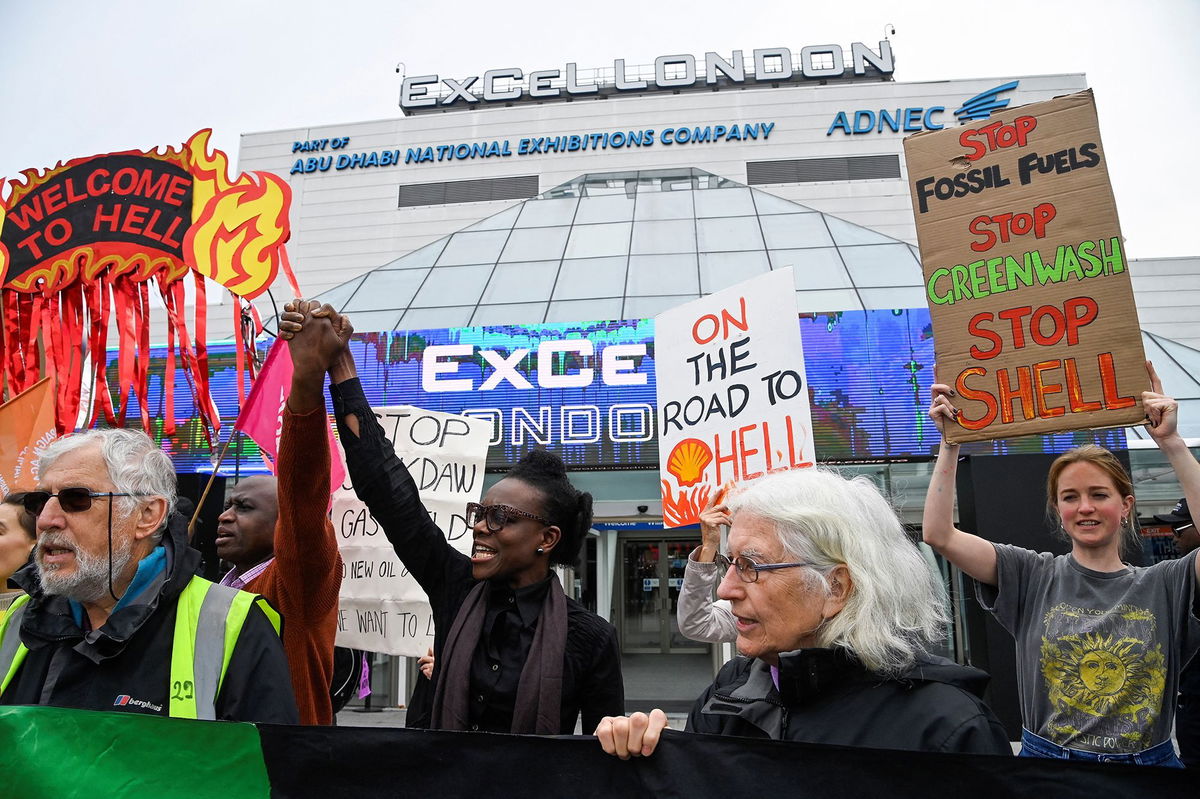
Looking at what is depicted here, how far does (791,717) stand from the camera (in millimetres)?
1676

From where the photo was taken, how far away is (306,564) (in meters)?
2.34

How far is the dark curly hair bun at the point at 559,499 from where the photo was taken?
2754mm

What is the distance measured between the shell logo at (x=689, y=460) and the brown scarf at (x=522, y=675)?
1880 millimetres

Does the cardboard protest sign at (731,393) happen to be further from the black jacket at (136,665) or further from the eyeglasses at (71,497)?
the eyeglasses at (71,497)

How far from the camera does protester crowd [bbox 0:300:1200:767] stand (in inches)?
66.1

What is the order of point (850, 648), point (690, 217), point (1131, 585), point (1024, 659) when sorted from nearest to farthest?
point (850, 648), point (1131, 585), point (1024, 659), point (690, 217)

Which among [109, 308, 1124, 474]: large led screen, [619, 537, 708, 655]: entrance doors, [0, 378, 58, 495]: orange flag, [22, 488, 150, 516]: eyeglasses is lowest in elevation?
[619, 537, 708, 655]: entrance doors

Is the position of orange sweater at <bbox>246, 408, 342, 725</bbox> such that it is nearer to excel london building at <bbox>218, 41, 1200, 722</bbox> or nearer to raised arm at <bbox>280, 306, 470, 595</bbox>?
raised arm at <bbox>280, 306, 470, 595</bbox>

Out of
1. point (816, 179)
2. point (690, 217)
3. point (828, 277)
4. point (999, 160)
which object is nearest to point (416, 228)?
point (816, 179)

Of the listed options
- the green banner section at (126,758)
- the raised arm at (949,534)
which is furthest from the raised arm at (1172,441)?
the green banner section at (126,758)

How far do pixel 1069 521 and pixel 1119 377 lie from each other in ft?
1.71

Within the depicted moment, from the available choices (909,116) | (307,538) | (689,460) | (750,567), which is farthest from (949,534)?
(909,116)

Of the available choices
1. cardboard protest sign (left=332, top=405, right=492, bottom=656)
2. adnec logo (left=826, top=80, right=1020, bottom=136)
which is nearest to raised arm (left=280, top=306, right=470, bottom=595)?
cardboard protest sign (left=332, top=405, right=492, bottom=656)

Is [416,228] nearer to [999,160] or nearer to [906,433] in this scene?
[906,433]
